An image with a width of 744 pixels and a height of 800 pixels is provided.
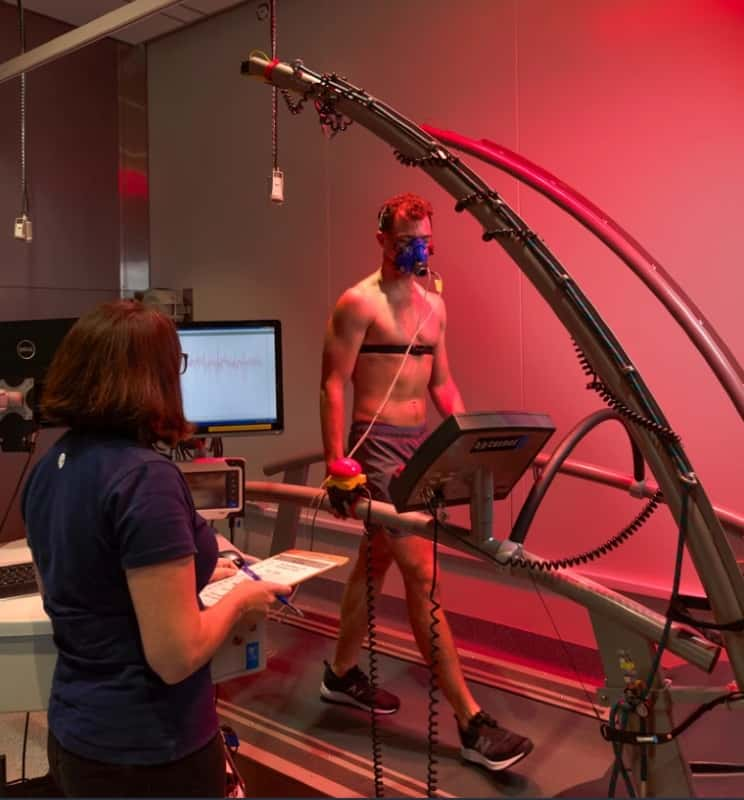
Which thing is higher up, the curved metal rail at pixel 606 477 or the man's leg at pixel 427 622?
the curved metal rail at pixel 606 477

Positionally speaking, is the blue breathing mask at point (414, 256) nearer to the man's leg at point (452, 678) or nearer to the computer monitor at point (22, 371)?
the man's leg at point (452, 678)

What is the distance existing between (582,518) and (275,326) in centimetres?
162

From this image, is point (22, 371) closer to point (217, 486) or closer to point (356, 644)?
point (217, 486)

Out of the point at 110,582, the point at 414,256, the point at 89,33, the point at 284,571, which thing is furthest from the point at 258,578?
the point at 89,33

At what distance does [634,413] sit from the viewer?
1.32 m

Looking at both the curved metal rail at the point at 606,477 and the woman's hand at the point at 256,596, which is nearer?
the woman's hand at the point at 256,596

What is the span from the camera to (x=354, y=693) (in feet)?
9.50

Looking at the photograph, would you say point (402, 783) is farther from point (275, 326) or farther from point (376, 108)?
point (376, 108)

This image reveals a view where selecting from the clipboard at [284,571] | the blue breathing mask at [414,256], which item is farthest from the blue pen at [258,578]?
the blue breathing mask at [414,256]

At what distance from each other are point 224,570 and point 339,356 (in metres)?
1.12

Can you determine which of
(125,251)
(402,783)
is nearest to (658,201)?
(402,783)

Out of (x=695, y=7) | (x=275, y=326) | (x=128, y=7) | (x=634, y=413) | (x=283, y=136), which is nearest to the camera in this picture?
(x=634, y=413)

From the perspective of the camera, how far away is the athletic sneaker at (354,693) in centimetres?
287

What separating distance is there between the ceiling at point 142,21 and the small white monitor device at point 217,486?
333cm
